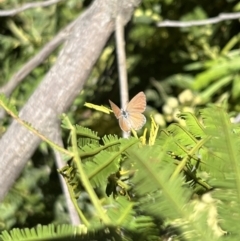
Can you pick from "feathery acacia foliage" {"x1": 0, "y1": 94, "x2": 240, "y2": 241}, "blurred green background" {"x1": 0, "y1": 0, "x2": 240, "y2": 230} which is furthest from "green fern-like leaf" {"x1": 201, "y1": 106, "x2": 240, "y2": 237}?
"blurred green background" {"x1": 0, "y1": 0, "x2": 240, "y2": 230}

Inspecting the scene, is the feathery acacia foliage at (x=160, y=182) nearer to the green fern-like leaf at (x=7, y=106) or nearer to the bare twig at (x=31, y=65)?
the green fern-like leaf at (x=7, y=106)

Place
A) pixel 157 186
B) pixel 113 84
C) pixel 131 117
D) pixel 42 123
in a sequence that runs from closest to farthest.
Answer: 1. pixel 157 186
2. pixel 131 117
3. pixel 42 123
4. pixel 113 84

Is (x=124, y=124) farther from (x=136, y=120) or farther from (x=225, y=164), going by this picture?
(x=225, y=164)

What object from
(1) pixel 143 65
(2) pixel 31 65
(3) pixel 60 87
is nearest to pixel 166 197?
(3) pixel 60 87

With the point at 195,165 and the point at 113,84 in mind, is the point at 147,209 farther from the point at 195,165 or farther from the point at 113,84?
the point at 113,84

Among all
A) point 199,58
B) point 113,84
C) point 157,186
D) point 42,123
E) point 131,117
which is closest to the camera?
point 157,186

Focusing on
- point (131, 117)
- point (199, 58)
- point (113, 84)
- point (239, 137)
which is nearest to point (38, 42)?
point (113, 84)
